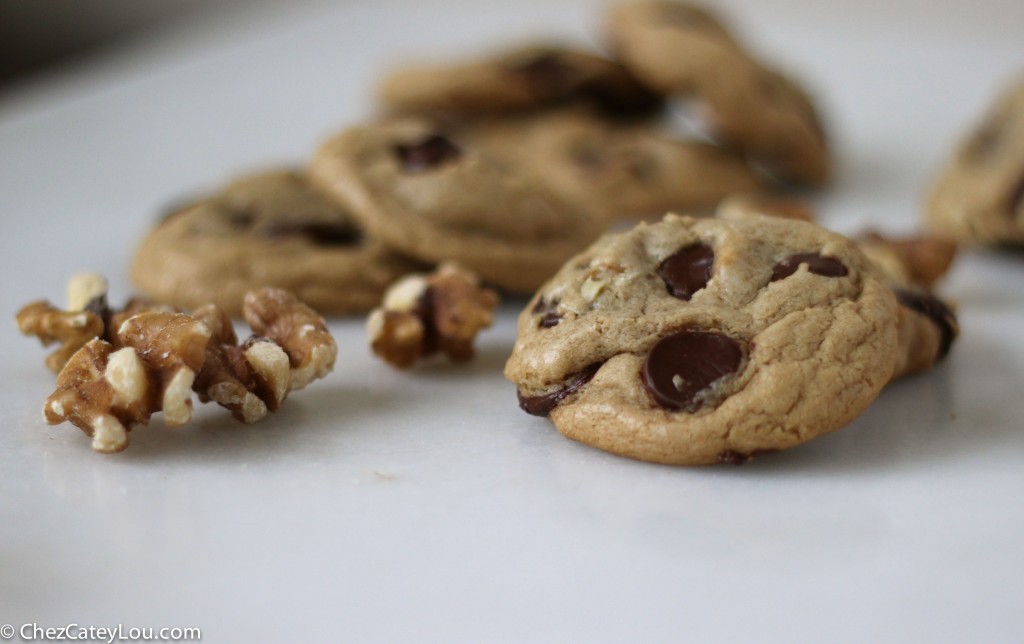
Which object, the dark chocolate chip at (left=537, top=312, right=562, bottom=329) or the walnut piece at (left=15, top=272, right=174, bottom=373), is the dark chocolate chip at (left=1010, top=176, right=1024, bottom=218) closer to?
the dark chocolate chip at (left=537, top=312, right=562, bottom=329)

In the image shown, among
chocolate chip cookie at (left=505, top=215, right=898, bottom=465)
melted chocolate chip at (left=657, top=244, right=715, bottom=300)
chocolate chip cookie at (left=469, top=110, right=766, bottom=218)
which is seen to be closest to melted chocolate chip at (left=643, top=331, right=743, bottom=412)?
chocolate chip cookie at (left=505, top=215, right=898, bottom=465)

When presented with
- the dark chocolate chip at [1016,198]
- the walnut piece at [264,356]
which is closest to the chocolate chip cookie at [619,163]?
the dark chocolate chip at [1016,198]

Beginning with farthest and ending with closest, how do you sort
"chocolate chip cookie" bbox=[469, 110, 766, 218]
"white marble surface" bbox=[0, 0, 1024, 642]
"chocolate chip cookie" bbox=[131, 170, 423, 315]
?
"chocolate chip cookie" bbox=[469, 110, 766, 218] < "chocolate chip cookie" bbox=[131, 170, 423, 315] < "white marble surface" bbox=[0, 0, 1024, 642]

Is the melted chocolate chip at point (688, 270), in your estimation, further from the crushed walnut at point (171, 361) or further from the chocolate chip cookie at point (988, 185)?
the chocolate chip cookie at point (988, 185)

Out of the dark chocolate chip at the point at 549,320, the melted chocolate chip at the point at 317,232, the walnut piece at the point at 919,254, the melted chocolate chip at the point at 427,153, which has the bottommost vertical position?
the walnut piece at the point at 919,254

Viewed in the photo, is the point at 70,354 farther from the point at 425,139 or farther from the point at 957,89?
the point at 957,89

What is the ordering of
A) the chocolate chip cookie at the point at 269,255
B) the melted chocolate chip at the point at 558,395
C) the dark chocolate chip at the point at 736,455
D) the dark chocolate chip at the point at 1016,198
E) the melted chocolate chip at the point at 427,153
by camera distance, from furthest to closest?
the dark chocolate chip at the point at 1016,198 < the melted chocolate chip at the point at 427,153 < the chocolate chip cookie at the point at 269,255 < the melted chocolate chip at the point at 558,395 < the dark chocolate chip at the point at 736,455
